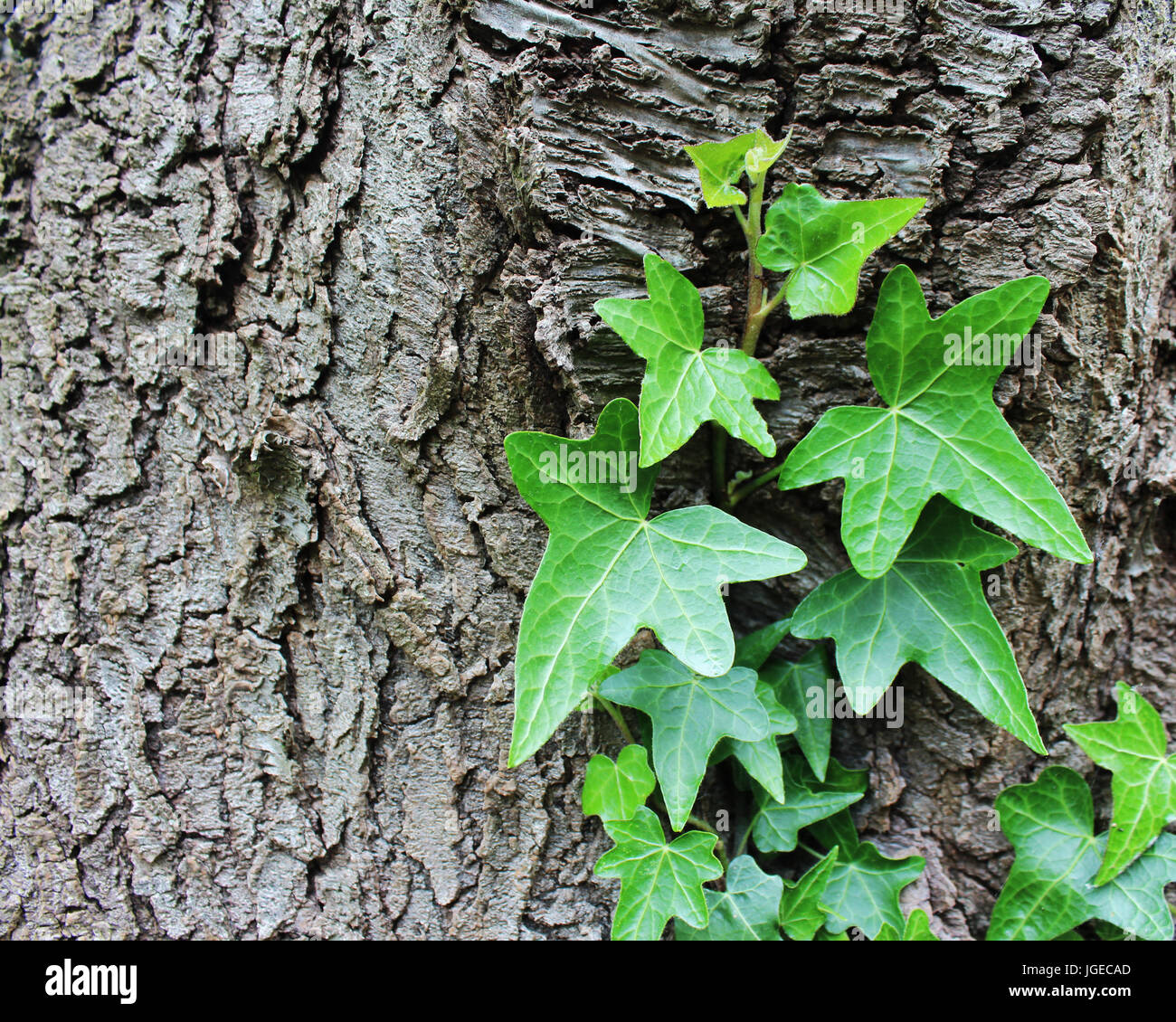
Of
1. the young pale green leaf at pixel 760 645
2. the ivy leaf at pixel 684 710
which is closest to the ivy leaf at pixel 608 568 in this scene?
the ivy leaf at pixel 684 710

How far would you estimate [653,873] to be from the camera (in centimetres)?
110

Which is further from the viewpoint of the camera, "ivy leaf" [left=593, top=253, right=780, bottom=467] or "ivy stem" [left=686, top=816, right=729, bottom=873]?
"ivy stem" [left=686, top=816, right=729, bottom=873]

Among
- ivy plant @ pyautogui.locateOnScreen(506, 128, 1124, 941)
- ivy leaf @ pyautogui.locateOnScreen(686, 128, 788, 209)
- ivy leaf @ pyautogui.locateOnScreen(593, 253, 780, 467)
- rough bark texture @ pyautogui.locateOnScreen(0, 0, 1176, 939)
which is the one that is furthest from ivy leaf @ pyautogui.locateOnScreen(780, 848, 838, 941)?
ivy leaf @ pyautogui.locateOnScreen(686, 128, 788, 209)

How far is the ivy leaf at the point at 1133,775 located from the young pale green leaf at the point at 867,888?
341mm

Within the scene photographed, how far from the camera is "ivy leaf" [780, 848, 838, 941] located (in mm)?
1195

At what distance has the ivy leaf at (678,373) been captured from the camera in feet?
3.28

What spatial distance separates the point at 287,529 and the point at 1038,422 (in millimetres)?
1396

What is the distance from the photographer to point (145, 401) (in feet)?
4.03

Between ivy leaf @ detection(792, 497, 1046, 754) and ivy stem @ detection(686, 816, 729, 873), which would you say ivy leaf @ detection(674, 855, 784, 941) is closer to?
ivy stem @ detection(686, 816, 729, 873)

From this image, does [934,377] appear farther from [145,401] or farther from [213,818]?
[213,818]

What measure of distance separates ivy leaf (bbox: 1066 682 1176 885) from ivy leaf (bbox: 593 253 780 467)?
854 mm

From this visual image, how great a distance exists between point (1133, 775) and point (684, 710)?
0.85 metres

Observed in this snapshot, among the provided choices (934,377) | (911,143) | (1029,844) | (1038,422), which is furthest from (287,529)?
(1029,844)

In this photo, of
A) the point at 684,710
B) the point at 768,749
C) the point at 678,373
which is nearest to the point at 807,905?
the point at 768,749
